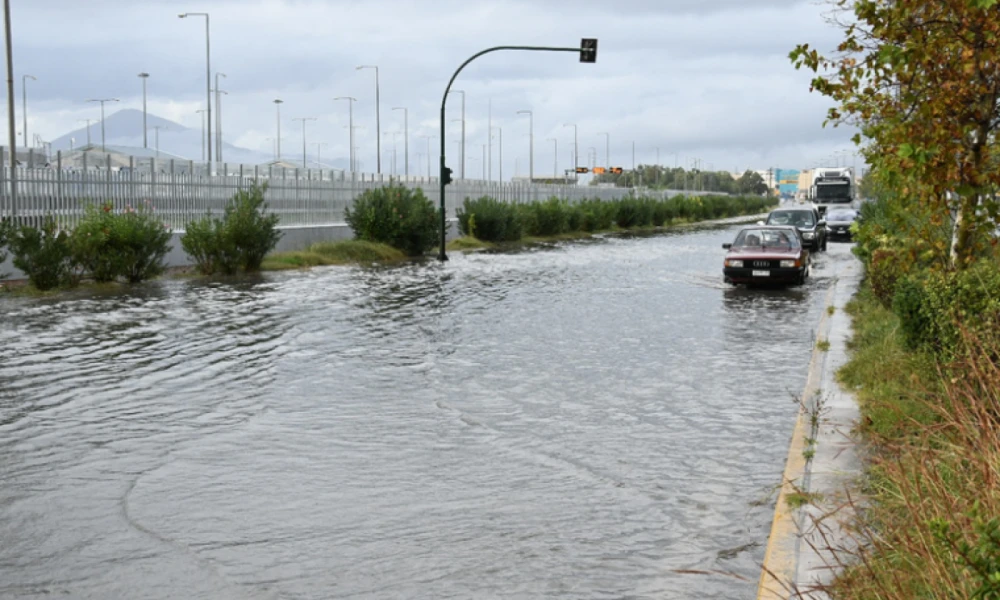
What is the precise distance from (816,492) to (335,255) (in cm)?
2855

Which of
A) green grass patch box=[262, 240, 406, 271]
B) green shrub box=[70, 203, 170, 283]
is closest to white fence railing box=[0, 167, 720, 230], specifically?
green shrub box=[70, 203, 170, 283]

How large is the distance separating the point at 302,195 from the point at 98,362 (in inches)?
1162

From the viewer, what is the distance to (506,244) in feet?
154

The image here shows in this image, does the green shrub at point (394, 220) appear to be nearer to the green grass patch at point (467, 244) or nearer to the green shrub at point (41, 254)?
the green grass patch at point (467, 244)

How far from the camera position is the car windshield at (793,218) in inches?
1550

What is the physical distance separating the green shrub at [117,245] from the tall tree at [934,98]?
56.3 ft

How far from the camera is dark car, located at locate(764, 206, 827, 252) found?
39.1m

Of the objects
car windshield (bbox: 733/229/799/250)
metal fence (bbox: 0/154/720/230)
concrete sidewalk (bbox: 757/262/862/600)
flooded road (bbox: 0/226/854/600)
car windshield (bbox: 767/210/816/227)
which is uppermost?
metal fence (bbox: 0/154/720/230)

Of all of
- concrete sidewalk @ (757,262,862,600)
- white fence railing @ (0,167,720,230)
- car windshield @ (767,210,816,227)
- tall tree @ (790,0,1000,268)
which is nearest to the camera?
concrete sidewalk @ (757,262,862,600)

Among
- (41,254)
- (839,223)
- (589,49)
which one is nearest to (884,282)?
(41,254)

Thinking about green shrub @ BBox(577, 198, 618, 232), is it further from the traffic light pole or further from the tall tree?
the tall tree

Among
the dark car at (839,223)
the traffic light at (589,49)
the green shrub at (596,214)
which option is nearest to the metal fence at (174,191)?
the green shrub at (596,214)

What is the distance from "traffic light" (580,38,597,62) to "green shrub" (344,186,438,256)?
267 inches

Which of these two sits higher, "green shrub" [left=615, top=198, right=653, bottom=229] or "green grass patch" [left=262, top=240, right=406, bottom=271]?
→ "green shrub" [left=615, top=198, right=653, bottom=229]
